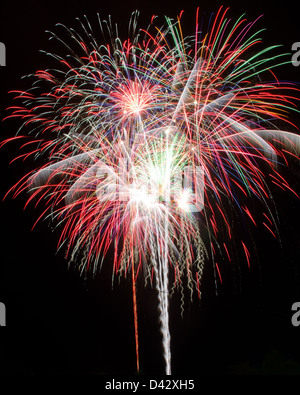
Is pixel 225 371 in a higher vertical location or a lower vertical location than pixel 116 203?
lower

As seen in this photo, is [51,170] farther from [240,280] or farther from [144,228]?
[240,280]

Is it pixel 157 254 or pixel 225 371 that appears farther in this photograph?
pixel 225 371

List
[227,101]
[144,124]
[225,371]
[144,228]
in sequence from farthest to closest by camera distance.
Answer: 1. [225,371]
2. [144,228]
3. [144,124]
4. [227,101]

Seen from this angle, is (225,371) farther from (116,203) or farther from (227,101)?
(227,101)

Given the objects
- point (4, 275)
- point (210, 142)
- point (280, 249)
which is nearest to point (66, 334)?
point (4, 275)

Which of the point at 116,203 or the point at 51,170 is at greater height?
the point at 51,170

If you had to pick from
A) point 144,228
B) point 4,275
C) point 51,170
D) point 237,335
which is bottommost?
point 237,335

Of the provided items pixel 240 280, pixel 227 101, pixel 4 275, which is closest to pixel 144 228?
pixel 227 101

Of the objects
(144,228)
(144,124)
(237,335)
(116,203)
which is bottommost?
(237,335)

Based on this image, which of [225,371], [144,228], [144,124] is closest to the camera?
[144,124]
